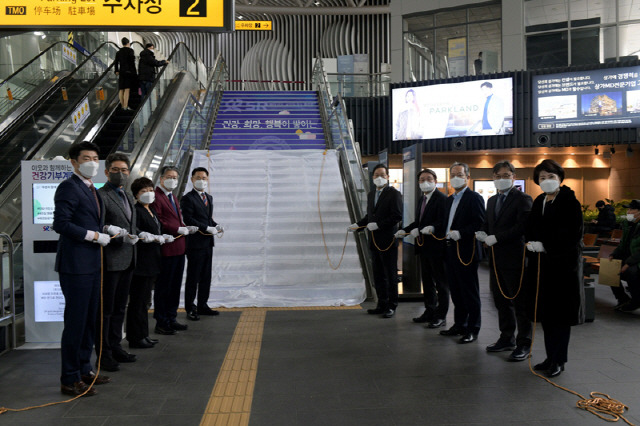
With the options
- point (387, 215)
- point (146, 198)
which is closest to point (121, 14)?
point (146, 198)

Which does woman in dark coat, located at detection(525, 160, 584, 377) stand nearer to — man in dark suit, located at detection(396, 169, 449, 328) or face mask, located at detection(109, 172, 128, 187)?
man in dark suit, located at detection(396, 169, 449, 328)

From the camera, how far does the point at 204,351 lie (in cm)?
476

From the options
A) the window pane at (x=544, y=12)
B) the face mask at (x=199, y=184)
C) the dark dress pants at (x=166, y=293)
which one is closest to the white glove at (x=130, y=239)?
the dark dress pants at (x=166, y=293)

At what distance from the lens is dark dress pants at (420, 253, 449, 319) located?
5.62 m

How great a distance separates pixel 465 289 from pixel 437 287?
623 mm

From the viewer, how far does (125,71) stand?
10164 mm

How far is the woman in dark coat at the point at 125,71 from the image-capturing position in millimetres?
10070

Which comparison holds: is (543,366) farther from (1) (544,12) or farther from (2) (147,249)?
(1) (544,12)

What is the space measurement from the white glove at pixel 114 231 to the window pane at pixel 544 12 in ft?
48.6

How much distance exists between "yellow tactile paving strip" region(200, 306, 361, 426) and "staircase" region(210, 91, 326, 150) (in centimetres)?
682

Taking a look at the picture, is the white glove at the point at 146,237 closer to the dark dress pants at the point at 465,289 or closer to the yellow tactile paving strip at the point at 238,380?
the yellow tactile paving strip at the point at 238,380

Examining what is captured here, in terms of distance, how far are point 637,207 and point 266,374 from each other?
16.7 feet

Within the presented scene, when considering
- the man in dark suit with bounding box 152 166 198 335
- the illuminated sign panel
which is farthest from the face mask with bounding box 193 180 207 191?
the illuminated sign panel

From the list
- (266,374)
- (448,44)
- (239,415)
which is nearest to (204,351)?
(266,374)
